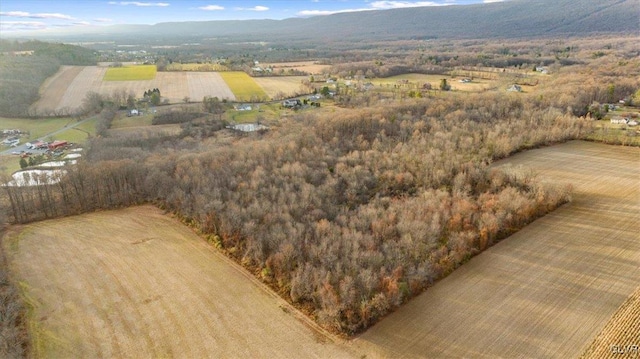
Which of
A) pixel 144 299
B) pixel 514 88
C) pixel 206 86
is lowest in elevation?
pixel 144 299

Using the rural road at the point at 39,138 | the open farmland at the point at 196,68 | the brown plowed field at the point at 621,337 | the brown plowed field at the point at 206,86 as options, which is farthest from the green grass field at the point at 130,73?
the brown plowed field at the point at 621,337

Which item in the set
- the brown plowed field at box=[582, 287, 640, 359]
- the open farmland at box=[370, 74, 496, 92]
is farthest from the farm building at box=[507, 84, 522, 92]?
the brown plowed field at box=[582, 287, 640, 359]

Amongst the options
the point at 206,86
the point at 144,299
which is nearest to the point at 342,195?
the point at 144,299

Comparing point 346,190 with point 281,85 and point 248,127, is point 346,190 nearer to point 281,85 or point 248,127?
point 248,127

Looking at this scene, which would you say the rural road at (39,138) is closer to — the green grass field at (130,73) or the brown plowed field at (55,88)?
the brown plowed field at (55,88)

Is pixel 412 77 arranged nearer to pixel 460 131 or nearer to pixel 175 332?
pixel 460 131

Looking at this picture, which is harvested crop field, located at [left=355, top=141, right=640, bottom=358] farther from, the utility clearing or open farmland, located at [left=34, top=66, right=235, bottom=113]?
open farmland, located at [left=34, top=66, right=235, bottom=113]
